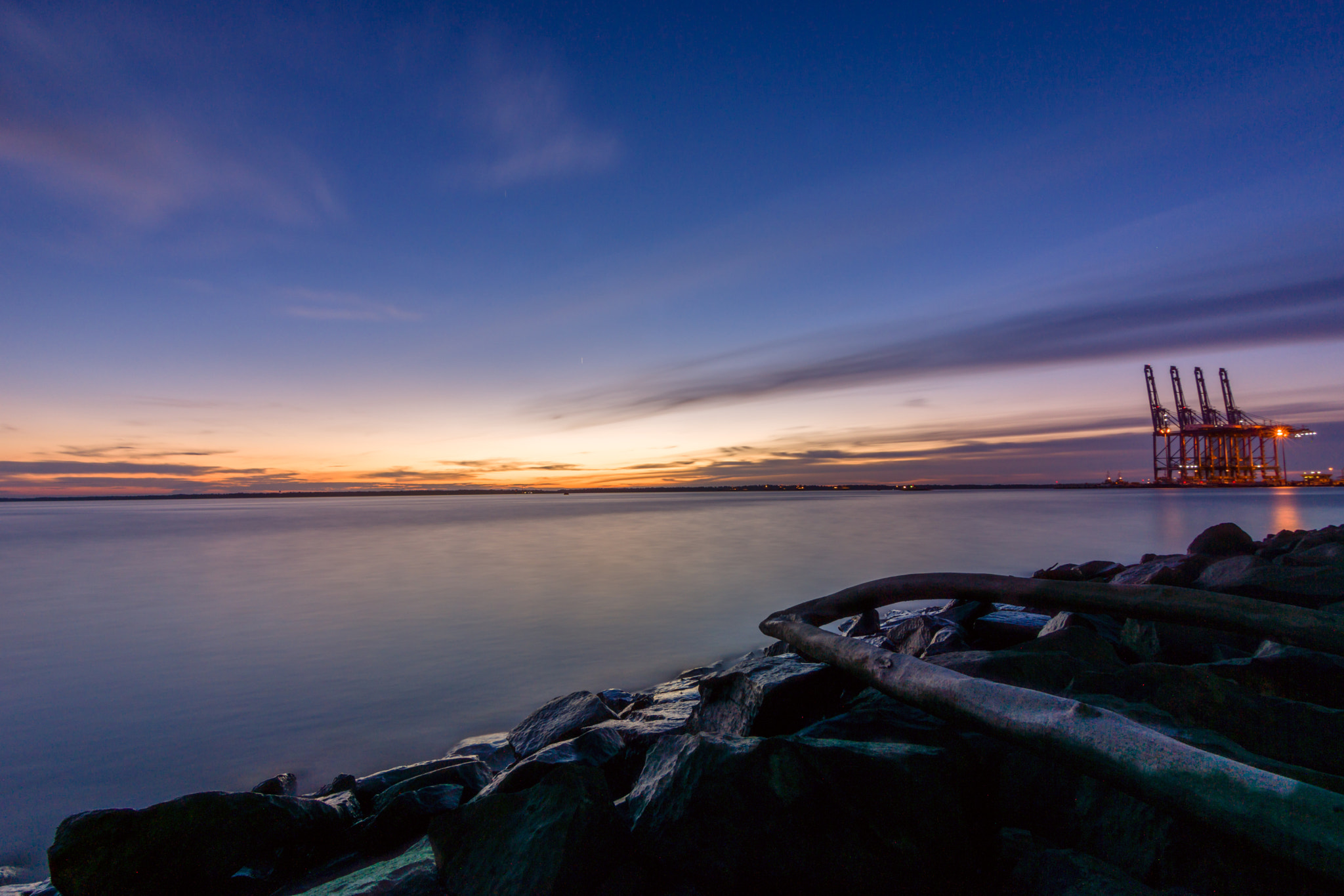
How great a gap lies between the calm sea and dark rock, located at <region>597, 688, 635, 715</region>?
55cm

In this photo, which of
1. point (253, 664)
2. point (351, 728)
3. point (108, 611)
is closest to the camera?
point (351, 728)

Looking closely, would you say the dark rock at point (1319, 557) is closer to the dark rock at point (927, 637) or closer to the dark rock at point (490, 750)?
the dark rock at point (927, 637)

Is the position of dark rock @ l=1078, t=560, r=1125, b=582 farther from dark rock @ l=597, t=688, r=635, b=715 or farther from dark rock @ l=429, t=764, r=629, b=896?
dark rock @ l=429, t=764, r=629, b=896

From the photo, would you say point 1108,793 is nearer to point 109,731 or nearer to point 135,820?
point 135,820

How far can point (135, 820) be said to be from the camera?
2230mm

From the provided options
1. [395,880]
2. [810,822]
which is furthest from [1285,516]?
[395,880]

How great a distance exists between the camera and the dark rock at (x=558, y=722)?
150 inches

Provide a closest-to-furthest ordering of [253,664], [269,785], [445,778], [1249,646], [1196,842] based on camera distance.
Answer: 1. [1196,842]
2. [445,778]
3. [269,785]
4. [1249,646]
5. [253,664]

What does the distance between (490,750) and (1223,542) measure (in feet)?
29.2

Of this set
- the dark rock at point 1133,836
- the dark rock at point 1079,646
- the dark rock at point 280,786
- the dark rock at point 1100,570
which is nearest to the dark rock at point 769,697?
the dark rock at point 1133,836

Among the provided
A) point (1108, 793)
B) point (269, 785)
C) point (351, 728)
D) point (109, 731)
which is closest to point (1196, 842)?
point (1108, 793)

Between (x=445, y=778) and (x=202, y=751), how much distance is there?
8.73 feet

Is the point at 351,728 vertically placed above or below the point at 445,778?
below

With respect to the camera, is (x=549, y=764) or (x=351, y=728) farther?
(x=351, y=728)
